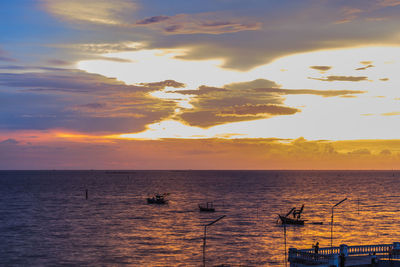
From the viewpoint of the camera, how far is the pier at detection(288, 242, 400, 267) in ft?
111

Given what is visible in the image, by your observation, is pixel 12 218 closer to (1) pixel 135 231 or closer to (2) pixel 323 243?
(1) pixel 135 231

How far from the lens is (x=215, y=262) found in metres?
57.0

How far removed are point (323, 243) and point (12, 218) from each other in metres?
76.3

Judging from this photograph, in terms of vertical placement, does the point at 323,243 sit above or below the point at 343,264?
below

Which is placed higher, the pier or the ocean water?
the pier

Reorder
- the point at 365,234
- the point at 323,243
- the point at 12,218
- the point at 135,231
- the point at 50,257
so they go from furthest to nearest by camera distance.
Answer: the point at 12,218 < the point at 135,231 < the point at 365,234 < the point at 323,243 < the point at 50,257

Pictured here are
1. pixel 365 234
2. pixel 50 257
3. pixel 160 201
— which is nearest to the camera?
pixel 50 257

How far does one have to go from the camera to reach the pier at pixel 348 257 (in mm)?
33938

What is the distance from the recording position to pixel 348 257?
37.6m

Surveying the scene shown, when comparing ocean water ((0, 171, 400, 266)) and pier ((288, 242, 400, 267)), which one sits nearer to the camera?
pier ((288, 242, 400, 267))

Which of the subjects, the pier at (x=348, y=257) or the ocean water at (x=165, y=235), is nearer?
the pier at (x=348, y=257)

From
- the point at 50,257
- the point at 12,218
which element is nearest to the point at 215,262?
the point at 50,257

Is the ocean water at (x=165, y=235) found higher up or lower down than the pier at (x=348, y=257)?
lower down

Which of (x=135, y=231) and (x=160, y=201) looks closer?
(x=135, y=231)
